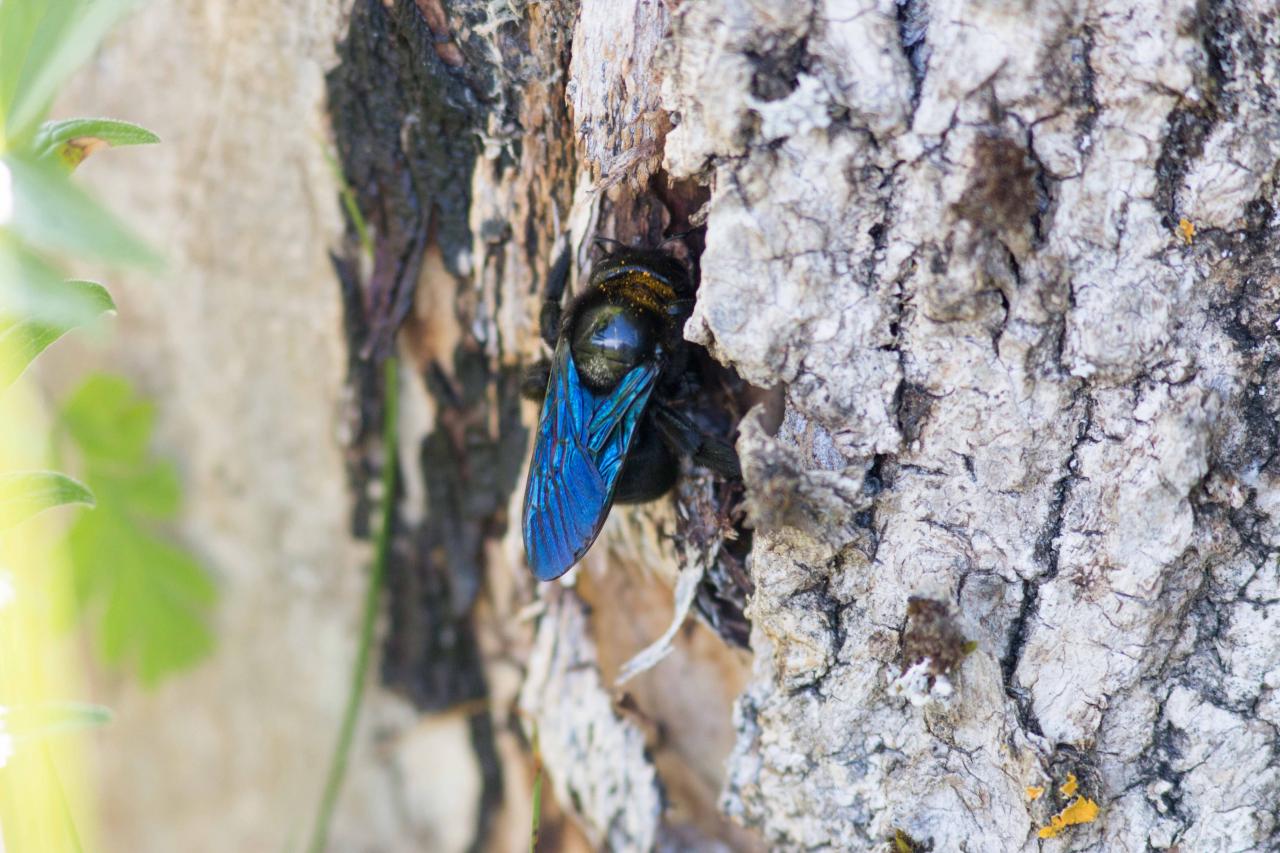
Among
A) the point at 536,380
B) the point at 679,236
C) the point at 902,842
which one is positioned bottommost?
the point at 902,842

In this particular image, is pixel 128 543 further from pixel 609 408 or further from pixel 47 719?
pixel 609 408

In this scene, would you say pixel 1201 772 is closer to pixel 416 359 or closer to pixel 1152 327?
pixel 1152 327

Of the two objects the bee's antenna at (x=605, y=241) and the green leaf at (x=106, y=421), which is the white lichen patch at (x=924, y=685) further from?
the green leaf at (x=106, y=421)

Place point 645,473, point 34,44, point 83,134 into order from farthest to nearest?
point 645,473 → point 83,134 → point 34,44

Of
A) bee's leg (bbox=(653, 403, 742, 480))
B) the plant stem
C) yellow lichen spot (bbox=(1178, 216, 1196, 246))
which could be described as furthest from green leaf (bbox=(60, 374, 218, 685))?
yellow lichen spot (bbox=(1178, 216, 1196, 246))

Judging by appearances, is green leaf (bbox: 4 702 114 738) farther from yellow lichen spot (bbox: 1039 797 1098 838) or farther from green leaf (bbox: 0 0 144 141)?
yellow lichen spot (bbox: 1039 797 1098 838)

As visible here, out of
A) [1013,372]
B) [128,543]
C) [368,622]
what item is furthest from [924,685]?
[128,543]

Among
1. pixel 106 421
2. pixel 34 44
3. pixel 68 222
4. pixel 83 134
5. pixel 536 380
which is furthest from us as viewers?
pixel 106 421
